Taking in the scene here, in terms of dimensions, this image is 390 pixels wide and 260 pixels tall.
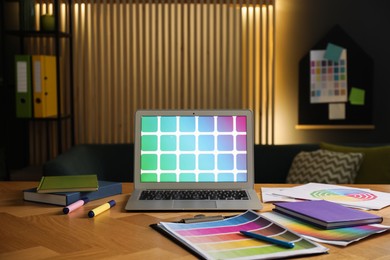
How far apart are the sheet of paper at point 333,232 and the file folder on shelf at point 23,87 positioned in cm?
297

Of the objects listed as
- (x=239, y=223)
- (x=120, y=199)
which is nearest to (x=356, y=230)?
(x=239, y=223)

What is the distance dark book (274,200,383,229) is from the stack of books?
59 cm

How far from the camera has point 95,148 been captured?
3.66 metres

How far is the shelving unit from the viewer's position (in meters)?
4.30

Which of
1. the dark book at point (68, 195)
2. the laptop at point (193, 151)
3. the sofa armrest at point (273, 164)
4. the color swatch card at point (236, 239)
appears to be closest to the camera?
the color swatch card at point (236, 239)

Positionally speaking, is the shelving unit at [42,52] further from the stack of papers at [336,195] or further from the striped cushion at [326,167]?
the stack of papers at [336,195]

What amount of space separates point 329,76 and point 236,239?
3421 mm

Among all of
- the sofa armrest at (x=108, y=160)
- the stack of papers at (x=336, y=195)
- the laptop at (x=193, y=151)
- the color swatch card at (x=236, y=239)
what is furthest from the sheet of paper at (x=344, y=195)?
the sofa armrest at (x=108, y=160)

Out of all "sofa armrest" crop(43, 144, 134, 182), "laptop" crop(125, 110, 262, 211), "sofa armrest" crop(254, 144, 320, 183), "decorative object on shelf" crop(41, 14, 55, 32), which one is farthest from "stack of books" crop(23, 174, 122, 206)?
"decorative object on shelf" crop(41, 14, 55, 32)

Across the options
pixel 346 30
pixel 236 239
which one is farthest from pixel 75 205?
pixel 346 30

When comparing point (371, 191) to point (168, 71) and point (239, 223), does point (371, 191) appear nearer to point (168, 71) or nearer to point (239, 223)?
point (239, 223)

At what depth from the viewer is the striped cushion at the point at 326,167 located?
3346 millimetres

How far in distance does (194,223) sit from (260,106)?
10.4ft

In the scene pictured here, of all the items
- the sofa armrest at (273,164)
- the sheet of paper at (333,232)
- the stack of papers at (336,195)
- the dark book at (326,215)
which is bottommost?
the sofa armrest at (273,164)
